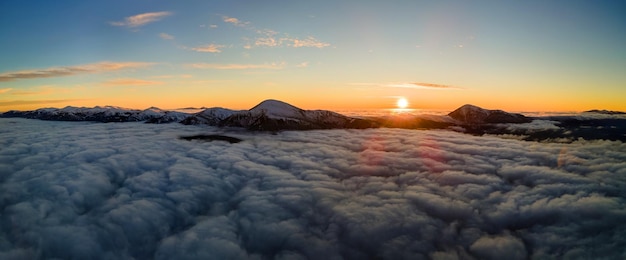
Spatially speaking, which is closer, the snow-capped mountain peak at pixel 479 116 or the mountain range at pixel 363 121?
the mountain range at pixel 363 121

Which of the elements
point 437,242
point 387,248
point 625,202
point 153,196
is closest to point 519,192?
point 625,202

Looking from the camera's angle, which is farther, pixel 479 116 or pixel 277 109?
pixel 479 116

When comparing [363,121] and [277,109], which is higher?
[277,109]

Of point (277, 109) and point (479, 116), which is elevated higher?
point (277, 109)

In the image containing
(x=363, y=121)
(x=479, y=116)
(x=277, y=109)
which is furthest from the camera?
(x=479, y=116)

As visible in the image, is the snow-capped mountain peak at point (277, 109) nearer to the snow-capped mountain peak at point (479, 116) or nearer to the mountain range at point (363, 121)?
the mountain range at point (363, 121)

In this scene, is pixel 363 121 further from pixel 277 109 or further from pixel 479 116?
pixel 479 116

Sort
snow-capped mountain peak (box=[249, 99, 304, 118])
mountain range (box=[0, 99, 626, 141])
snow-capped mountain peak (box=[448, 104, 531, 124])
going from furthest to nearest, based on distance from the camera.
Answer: snow-capped mountain peak (box=[448, 104, 531, 124]), snow-capped mountain peak (box=[249, 99, 304, 118]), mountain range (box=[0, 99, 626, 141])

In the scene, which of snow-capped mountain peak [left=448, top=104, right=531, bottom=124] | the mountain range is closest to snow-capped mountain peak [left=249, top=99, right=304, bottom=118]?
the mountain range

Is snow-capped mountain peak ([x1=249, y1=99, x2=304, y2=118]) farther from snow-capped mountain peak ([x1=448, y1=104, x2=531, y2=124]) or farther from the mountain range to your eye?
snow-capped mountain peak ([x1=448, y1=104, x2=531, y2=124])

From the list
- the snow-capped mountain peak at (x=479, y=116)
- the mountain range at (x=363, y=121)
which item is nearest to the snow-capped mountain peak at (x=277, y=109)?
the mountain range at (x=363, y=121)

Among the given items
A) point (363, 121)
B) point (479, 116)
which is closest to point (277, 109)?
point (363, 121)

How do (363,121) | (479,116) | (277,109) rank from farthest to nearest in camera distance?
(479,116), (363,121), (277,109)
